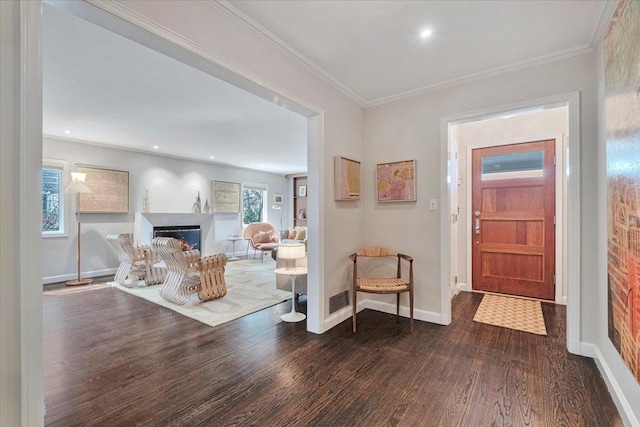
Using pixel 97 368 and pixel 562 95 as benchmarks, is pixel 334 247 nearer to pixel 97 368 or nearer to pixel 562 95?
pixel 97 368

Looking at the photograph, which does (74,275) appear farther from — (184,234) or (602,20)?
(602,20)

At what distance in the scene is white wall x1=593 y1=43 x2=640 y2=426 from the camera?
5.63 feet

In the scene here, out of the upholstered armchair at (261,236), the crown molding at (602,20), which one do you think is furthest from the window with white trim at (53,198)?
the crown molding at (602,20)

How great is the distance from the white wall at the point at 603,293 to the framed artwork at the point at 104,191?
704cm

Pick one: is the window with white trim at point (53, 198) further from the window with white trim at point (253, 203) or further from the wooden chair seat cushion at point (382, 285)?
the wooden chair seat cushion at point (382, 285)

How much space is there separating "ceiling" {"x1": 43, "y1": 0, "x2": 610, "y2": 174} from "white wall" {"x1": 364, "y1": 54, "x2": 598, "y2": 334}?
0.41 feet

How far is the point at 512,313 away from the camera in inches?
133

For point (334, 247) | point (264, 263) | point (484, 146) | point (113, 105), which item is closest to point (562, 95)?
point (484, 146)

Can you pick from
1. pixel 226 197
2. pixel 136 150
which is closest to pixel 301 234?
pixel 226 197

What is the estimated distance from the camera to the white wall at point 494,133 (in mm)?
3740

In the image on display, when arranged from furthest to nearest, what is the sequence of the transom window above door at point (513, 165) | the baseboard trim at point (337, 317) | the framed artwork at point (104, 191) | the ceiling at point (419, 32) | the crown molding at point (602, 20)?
the framed artwork at point (104, 191), the transom window above door at point (513, 165), the baseboard trim at point (337, 317), the ceiling at point (419, 32), the crown molding at point (602, 20)

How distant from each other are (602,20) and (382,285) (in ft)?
8.74

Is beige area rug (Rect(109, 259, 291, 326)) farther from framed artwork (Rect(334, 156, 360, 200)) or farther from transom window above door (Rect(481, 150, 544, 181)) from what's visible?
transom window above door (Rect(481, 150, 544, 181))

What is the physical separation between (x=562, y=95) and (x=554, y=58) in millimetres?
344
